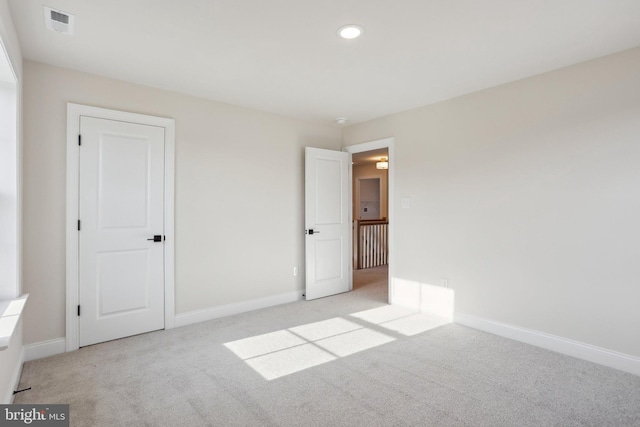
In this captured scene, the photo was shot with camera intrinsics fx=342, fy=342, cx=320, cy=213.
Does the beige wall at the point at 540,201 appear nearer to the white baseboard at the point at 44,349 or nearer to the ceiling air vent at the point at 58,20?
the ceiling air vent at the point at 58,20

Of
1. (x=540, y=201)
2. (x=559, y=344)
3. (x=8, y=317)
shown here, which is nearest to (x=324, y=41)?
(x=540, y=201)

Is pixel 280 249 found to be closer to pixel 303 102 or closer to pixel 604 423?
pixel 303 102

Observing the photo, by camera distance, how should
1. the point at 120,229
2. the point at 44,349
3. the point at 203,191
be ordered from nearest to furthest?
1. the point at 44,349
2. the point at 120,229
3. the point at 203,191

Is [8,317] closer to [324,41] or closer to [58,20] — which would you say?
[58,20]

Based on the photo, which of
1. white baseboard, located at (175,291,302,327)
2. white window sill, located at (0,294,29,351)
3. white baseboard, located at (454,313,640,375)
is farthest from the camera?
white baseboard, located at (175,291,302,327)

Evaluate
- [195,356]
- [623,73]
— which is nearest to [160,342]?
[195,356]

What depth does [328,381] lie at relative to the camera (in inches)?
95.1

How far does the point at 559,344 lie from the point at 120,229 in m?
4.03

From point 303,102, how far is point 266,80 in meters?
0.72

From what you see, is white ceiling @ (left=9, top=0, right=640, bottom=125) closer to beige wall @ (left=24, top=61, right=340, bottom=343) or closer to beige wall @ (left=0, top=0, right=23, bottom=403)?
beige wall @ (left=24, top=61, right=340, bottom=343)

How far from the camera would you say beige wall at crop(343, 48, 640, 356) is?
2.62 meters

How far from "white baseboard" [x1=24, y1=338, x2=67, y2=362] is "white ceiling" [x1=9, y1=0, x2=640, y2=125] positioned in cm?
232

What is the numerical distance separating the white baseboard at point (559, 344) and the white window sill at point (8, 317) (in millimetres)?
3636

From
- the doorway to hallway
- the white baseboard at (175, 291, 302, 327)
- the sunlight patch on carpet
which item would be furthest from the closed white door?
the doorway to hallway
